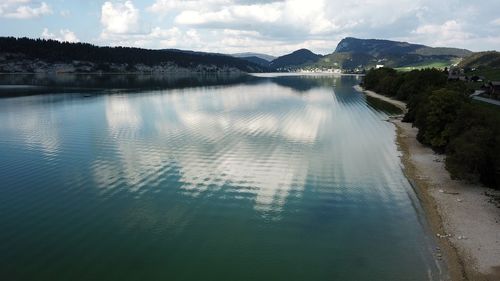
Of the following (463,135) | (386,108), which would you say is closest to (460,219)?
(463,135)

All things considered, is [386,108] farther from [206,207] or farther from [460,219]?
[206,207]

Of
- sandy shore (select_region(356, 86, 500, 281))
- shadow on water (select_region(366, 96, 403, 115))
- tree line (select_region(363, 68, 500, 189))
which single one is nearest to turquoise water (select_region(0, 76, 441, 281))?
sandy shore (select_region(356, 86, 500, 281))

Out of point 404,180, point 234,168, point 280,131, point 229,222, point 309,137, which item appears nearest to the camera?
point 229,222

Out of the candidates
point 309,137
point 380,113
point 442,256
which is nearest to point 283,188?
point 442,256

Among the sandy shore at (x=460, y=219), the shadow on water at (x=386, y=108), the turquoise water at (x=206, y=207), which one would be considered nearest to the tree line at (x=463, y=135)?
the sandy shore at (x=460, y=219)

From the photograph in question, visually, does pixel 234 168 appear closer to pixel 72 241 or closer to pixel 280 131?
pixel 72 241

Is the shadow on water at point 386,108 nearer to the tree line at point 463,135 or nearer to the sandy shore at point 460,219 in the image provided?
the tree line at point 463,135
